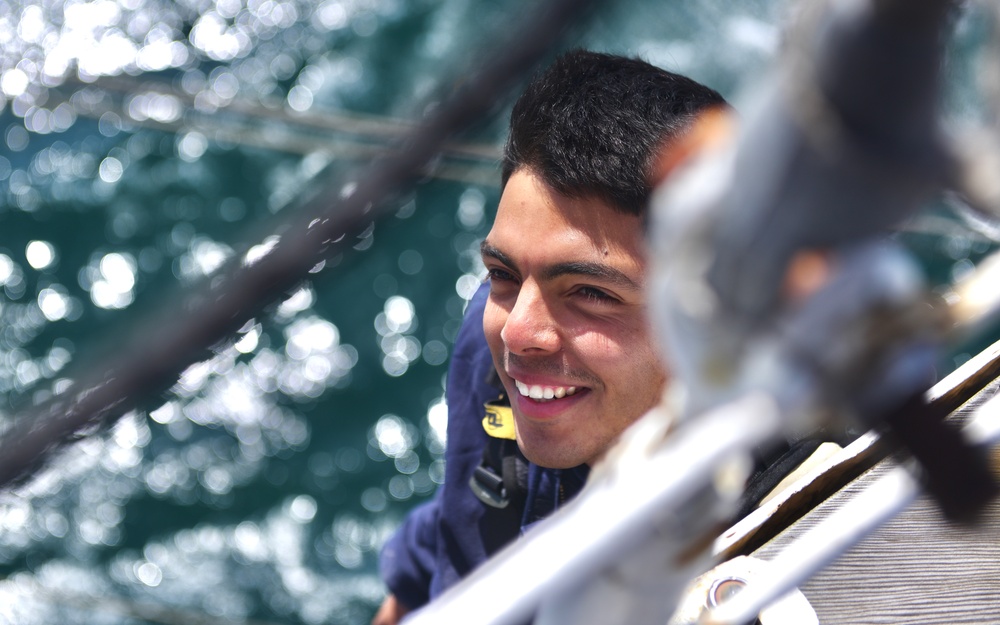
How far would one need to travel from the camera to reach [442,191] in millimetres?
4672

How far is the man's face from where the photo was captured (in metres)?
1.45

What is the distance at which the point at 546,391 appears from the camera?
1479 mm

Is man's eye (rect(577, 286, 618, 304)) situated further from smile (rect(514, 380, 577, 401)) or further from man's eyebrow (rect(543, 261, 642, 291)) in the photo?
smile (rect(514, 380, 577, 401))

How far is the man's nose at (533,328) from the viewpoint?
146cm

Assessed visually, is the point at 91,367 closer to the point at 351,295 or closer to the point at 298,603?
the point at 298,603

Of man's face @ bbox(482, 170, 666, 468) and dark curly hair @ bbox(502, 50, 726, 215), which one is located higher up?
dark curly hair @ bbox(502, 50, 726, 215)

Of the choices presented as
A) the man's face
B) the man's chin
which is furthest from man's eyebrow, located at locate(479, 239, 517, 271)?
the man's chin

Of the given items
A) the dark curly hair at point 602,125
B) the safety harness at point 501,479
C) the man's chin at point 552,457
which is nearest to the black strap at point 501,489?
the safety harness at point 501,479

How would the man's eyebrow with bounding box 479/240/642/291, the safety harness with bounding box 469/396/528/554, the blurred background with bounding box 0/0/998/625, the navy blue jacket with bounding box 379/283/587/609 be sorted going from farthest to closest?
1. the blurred background with bounding box 0/0/998/625
2. the navy blue jacket with bounding box 379/283/587/609
3. the safety harness with bounding box 469/396/528/554
4. the man's eyebrow with bounding box 479/240/642/291

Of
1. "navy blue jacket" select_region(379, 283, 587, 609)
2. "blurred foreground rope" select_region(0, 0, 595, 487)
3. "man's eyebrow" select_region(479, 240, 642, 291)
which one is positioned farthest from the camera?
"navy blue jacket" select_region(379, 283, 587, 609)

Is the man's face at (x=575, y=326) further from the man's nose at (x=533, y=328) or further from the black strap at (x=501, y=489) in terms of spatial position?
the black strap at (x=501, y=489)

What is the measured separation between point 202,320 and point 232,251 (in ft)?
10.1

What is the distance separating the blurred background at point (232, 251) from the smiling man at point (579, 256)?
177cm

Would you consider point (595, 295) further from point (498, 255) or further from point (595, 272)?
point (498, 255)
